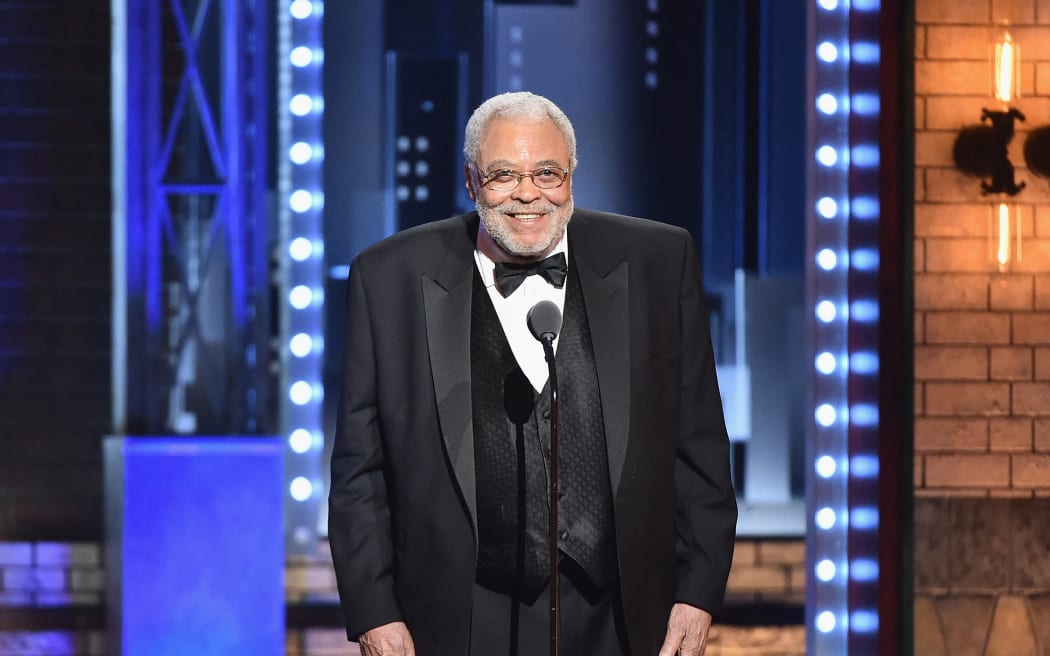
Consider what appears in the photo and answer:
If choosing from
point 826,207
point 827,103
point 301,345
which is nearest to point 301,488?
point 301,345

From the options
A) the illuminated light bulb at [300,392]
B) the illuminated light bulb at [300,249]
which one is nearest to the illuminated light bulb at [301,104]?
the illuminated light bulb at [300,249]

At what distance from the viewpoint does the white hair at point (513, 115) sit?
1.86 m

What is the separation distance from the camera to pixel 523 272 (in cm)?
193

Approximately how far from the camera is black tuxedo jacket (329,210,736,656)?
1861 mm

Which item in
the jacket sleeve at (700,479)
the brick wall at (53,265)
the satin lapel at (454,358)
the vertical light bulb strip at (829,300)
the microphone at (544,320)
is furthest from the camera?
the brick wall at (53,265)

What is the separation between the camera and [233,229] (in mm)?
3904

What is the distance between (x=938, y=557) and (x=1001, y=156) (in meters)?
1.16

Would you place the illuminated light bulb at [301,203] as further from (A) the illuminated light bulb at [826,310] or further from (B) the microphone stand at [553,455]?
(B) the microphone stand at [553,455]

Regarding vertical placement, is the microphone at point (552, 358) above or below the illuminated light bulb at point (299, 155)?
below

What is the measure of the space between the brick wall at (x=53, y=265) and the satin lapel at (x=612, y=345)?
2718 millimetres

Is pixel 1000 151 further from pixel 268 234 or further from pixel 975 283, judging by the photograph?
pixel 268 234

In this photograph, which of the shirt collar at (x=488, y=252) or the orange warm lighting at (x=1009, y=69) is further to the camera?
the orange warm lighting at (x=1009, y=69)

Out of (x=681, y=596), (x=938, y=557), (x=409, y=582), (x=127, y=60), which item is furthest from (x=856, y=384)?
(x=127, y=60)

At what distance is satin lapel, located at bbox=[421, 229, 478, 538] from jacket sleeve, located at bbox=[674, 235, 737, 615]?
0.35m
